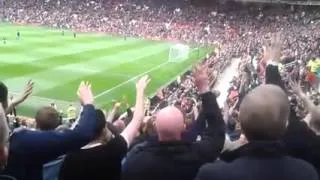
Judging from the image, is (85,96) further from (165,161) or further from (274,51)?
(274,51)

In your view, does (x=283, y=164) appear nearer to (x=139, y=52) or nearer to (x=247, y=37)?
(x=139, y=52)

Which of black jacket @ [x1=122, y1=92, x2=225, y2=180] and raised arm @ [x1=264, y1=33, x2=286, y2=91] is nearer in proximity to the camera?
black jacket @ [x1=122, y1=92, x2=225, y2=180]

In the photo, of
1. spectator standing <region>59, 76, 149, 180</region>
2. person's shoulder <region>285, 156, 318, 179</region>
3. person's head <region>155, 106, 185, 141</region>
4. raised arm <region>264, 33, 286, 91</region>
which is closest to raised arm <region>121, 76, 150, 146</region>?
spectator standing <region>59, 76, 149, 180</region>

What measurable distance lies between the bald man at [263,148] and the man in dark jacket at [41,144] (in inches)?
41.7

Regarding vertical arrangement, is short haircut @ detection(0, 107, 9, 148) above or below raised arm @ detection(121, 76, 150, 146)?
above

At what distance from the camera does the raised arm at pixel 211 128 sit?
373 cm

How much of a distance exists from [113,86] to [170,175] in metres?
21.3

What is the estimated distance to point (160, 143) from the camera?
3611mm

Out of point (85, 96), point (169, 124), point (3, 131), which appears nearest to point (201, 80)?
point (169, 124)

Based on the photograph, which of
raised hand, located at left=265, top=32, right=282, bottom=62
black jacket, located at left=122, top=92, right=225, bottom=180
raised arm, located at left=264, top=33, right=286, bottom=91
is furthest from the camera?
raised hand, located at left=265, top=32, right=282, bottom=62

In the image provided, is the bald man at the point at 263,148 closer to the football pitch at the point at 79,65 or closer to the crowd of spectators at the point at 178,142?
the crowd of spectators at the point at 178,142

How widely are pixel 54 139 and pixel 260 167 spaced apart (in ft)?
4.47

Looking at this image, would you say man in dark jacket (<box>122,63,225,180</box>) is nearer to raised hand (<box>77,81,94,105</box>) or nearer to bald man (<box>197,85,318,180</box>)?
raised hand (<box>77,81,94,105</box>)

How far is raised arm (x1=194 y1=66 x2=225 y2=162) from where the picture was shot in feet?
12.2
